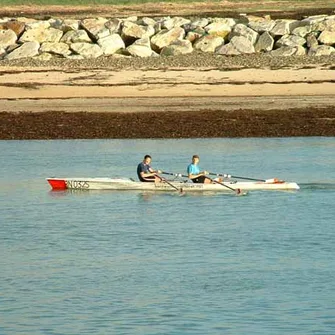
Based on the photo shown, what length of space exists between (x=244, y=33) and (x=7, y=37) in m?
8.43

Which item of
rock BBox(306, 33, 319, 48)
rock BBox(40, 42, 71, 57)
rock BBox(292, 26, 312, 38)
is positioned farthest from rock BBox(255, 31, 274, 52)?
rock BBox(40, 42, 71, 57)

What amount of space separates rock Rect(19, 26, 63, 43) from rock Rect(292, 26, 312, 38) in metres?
8.22

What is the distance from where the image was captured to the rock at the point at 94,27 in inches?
1876

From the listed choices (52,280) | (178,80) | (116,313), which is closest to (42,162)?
(178,80)

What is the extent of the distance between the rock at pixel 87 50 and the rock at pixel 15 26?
266cm

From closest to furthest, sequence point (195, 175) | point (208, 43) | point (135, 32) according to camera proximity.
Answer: point (195, 175) → point (208, 43) → point (135, 32)

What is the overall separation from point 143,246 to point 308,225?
11.4 feet

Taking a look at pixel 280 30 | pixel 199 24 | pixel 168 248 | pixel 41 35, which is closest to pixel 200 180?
pixel 168 248

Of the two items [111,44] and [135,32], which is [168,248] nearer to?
[111,44]

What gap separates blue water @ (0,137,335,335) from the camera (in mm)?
18250

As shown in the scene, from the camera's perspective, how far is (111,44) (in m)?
46.6

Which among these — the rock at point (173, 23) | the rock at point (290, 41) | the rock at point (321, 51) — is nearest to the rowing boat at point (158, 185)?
the rock at point (321, 51)

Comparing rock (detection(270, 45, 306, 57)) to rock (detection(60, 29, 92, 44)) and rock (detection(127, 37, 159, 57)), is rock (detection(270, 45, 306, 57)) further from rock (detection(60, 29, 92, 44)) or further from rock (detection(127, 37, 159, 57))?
rock (detection(60, 29, 92, 44))

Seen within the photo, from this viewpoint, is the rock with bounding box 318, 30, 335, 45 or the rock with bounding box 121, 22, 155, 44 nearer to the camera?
the rock with bounding box 318, 30, 335, 45
